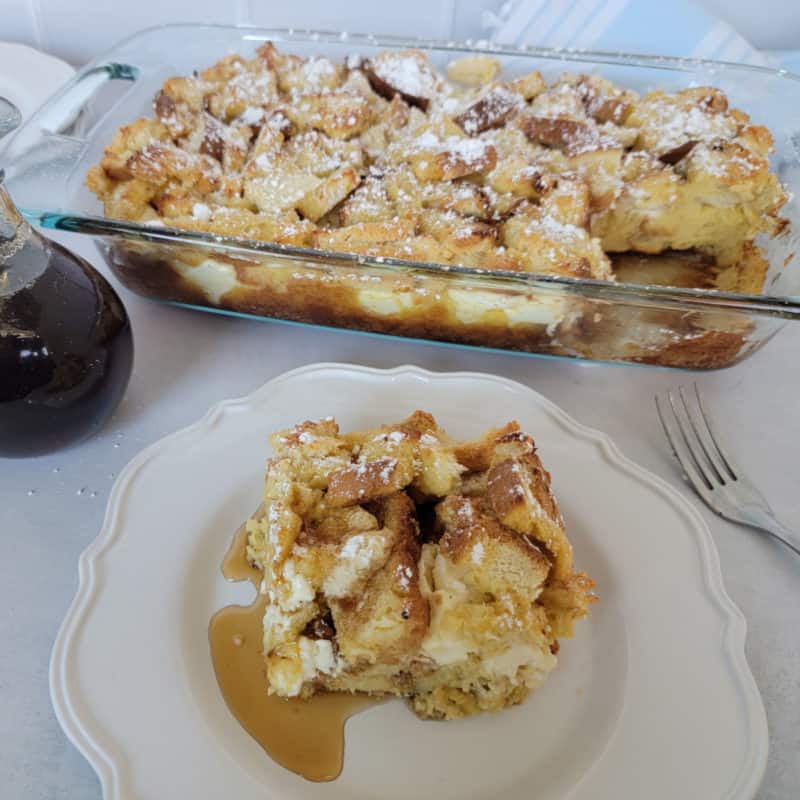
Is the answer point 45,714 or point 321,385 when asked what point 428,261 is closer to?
point 321,385

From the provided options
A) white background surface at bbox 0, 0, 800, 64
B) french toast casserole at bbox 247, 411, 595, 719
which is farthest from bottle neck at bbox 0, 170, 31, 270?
white background surface at bbox 0, 0, 800, 64

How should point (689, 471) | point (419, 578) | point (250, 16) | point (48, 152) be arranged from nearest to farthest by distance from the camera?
1. point (419, 578)
2. point (689, 471)
3. point (48, 152)
4. point (250, 16)

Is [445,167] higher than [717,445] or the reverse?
higher

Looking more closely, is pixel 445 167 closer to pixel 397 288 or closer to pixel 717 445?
pixel 397 288

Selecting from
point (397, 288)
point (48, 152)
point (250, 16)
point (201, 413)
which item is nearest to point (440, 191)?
point (397, 288)

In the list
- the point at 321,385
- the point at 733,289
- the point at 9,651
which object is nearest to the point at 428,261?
the point at 321,385

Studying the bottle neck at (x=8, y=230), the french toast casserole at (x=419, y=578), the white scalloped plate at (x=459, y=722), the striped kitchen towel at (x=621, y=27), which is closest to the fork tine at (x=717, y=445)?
the white scalloped plate at (x=459, y=722)

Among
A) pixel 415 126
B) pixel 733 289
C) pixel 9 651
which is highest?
pixel 415 126
